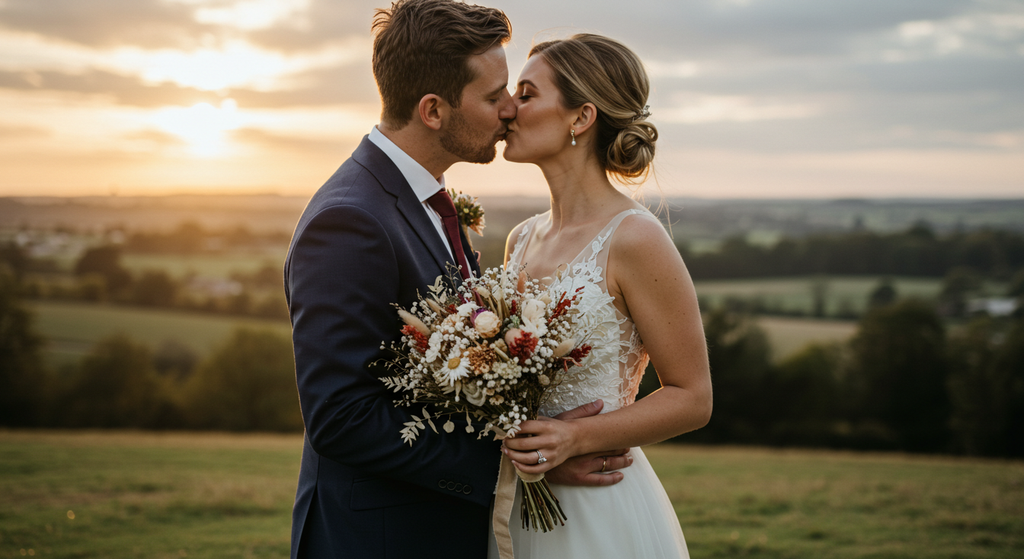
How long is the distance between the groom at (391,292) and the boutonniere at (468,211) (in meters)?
0.57

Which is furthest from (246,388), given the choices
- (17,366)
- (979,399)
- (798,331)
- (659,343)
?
(979,399)

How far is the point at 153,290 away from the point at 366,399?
61.7m

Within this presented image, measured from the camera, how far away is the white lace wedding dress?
332 centimetres

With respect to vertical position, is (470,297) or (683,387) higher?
(470,297)

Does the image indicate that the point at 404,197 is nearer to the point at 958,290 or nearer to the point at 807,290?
the point at 807,290

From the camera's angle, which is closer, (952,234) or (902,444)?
(902,444)

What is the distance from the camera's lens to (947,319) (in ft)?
159

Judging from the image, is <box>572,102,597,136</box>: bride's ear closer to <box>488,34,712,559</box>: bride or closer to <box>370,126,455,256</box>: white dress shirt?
<box>488,34,712,559</box>: bride

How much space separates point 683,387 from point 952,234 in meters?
63.9

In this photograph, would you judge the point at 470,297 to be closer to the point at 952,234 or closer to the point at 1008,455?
the point at 1008,455

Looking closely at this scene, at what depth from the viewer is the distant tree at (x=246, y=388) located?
41.9 m

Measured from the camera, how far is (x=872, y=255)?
5822 cm

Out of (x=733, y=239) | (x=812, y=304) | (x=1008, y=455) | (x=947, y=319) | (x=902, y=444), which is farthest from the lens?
(x=733, y=239)

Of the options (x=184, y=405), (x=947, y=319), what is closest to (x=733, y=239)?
(x=947, y=319)
